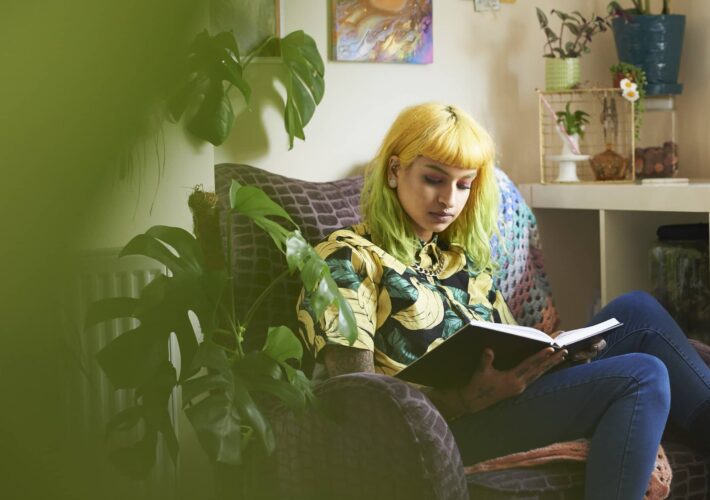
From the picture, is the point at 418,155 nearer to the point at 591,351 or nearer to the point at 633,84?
the point at 591,351

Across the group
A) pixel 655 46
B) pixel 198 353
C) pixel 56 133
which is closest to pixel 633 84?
pixel 655 46

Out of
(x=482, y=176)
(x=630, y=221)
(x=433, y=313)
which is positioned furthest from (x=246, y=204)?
(x=630, y=221)

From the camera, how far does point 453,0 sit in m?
2.38

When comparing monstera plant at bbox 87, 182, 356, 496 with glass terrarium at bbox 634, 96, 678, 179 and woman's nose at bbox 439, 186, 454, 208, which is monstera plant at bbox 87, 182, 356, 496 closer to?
woman's nose at bbox 439, 186, 454, 208

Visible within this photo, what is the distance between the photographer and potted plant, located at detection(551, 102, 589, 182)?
7.82 ft

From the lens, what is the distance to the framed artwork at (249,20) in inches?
79.0

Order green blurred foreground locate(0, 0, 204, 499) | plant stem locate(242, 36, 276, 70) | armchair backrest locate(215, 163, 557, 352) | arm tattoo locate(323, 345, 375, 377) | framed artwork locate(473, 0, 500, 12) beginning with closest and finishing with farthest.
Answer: green blurred foreground locate(0, 0, 204, 499)
arm tattoo locate(323, 345, 375, 377)
armchair backrest locate(215, 163, 557, 352)
plant stem locate(242, 36, 276, 70)
framed artwork locate(473, 0, 500, 12)

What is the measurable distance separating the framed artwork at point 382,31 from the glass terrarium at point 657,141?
2.05ft

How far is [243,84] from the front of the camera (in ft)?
5.78

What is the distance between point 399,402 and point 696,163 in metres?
1.62

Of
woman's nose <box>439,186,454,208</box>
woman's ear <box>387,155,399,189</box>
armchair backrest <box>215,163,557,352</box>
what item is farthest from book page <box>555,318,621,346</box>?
armchair backrest <box>215,163,557,352</box>

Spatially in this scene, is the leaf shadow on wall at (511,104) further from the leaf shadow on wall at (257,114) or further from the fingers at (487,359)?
the fingers at (487,359)

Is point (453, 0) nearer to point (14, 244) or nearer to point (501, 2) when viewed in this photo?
point (501, 2)

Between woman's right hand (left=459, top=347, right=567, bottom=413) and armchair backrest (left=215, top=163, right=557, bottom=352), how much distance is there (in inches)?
18.3
